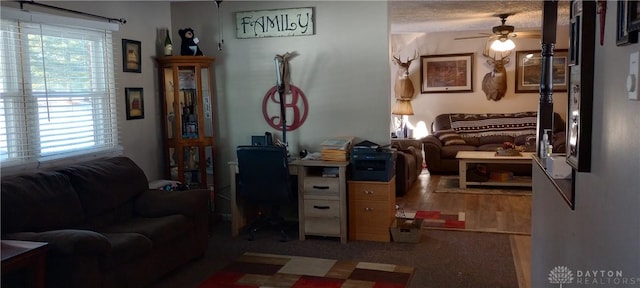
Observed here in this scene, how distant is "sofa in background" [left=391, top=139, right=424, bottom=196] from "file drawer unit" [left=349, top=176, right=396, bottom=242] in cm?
198

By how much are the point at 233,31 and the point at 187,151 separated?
1222 mm

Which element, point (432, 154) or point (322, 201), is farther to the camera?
point (432, 154)

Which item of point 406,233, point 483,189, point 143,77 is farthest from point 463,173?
point 143,77

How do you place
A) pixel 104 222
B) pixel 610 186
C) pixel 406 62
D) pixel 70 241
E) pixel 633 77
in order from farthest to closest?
Result: 1. pixel 406 62
2. pixel 104 222
3. pixel 70 241
4. pixel 610 186
5. pixel 633 77

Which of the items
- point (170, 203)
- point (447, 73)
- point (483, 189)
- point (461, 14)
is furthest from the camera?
point (447, 73)

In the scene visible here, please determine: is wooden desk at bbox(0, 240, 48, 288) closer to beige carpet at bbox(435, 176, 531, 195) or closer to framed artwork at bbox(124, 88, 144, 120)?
framed artwork at bbox(124, 88, 144, 120)

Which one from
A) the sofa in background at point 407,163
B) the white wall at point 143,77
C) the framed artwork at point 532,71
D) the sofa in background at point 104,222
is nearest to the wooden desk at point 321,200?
the sofa in background at point 104,222

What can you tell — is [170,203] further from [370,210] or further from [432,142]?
[432,142]

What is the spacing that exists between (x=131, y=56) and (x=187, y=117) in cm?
74

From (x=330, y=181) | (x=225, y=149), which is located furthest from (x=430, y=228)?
(x=225, y=149)

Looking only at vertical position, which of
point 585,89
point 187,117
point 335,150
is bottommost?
point 335,150

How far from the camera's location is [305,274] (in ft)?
12.8

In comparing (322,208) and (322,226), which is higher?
(322,208)

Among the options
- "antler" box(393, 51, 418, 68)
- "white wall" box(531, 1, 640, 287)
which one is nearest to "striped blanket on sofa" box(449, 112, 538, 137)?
"antler" box(393, 51, 418, 68)
